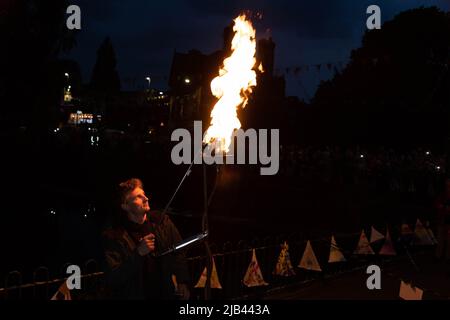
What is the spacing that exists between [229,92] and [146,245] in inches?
72.5

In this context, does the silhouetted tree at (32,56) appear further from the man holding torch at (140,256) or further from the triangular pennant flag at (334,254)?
the man holding torch at (140,256)

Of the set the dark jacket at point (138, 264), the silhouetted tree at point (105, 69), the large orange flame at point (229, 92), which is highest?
the silhouetted tree at point (105, 69)

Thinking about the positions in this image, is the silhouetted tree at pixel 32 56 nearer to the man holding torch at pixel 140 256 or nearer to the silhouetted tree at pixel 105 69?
the man holding torch at pixel 140 256

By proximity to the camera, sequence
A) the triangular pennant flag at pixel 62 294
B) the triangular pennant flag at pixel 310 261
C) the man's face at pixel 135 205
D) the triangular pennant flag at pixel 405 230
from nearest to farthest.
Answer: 1. the man's face at pixel 135 205
2. the triangular pennant flag at pixel 62 294
3. the triangular pennant flag at pixel 310 261
4. the triangular pennant flag at pixel 405 230

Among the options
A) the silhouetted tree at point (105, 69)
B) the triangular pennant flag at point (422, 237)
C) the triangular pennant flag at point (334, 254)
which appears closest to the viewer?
the triangular pennant flag at point (334, 254)

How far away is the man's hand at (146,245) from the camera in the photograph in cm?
343

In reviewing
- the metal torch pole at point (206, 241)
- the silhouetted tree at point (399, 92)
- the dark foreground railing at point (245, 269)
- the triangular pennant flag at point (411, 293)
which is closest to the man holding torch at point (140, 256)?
the metal torch pole at point (206, 241)

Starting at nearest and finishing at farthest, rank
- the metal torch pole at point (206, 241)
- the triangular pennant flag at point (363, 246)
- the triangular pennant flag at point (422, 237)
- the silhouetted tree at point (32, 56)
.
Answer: the metal torch pole at point (206, 241) < the triangular pennant flag at point (363, 246) < the triangular pennant flag at point (422, 237) < the silhouetted tree at point (32, 56)

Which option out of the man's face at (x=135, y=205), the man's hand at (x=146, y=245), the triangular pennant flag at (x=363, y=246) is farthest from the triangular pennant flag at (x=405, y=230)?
the man's hand at (x=146, y=245)

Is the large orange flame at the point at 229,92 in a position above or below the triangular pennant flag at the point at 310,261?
above

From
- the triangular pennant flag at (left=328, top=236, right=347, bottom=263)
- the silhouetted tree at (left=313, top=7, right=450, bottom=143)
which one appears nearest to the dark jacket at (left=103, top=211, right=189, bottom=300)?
the triangular pennant flag at (left=328, top=236, right=347, bottom=263)

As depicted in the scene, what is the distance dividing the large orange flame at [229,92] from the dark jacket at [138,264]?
43.1 inches

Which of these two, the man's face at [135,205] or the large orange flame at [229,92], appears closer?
Answer: the man's face at [135,205]

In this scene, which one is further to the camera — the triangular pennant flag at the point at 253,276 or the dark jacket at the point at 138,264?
the triangular pennant flag at the point at 253,276
